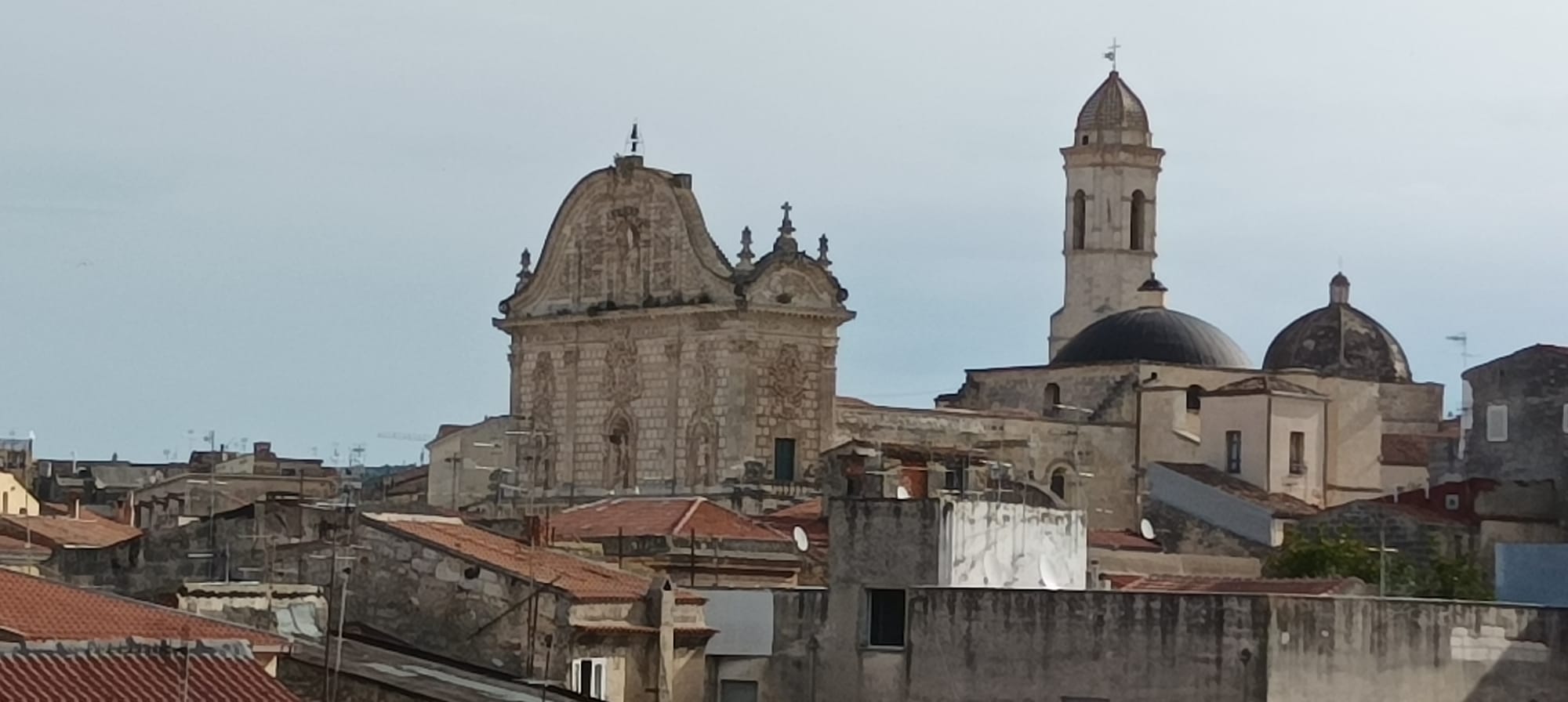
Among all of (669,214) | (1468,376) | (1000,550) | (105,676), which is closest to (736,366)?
(669,214)

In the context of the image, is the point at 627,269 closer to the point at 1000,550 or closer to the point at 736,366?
the point at 736,366

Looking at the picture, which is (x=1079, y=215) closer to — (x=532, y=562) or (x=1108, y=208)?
(x=1108, y=208)

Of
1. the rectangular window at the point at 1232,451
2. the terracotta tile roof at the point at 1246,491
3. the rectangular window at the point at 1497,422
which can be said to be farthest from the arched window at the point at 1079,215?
the rectangular window at the point at 1497,422

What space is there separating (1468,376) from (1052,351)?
33.4 meters

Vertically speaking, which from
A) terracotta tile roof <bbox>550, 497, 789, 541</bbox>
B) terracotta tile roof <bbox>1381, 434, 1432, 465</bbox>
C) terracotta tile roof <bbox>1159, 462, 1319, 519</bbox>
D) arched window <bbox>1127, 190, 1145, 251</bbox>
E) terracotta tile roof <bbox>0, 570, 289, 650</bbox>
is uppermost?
arched window <bbox>1127, 190, 1145, 251</bbox>

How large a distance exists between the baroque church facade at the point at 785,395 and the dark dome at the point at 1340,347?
4505mm

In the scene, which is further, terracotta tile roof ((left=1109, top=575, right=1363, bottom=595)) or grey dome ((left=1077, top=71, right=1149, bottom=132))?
grey dome ((left=1077, top=71, right=1149, bottom=132))

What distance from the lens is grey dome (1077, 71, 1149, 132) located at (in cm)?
10438

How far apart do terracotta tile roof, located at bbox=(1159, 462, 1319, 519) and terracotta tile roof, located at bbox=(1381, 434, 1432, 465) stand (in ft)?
28.3

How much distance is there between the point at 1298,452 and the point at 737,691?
50936 mm

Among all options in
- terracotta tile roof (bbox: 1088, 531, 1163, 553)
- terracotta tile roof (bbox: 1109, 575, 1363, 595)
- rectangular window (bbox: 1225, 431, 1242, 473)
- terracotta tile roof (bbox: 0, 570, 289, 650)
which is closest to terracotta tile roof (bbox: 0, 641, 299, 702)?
terracotta tile roof (bbox: 0, 570, 289, 650)

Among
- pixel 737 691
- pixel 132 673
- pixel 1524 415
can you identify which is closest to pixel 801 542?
pixel 737 691

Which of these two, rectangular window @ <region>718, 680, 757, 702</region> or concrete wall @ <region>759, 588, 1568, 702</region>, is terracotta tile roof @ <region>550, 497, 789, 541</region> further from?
concrete wall @ <region>759, 588, 1568, 702</region>

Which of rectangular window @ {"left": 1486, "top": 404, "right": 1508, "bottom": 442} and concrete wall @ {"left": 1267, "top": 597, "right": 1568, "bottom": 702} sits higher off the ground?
rectangular window @ {"left": 1486, "top": 404, "right": 1508, "bottom": 442}
